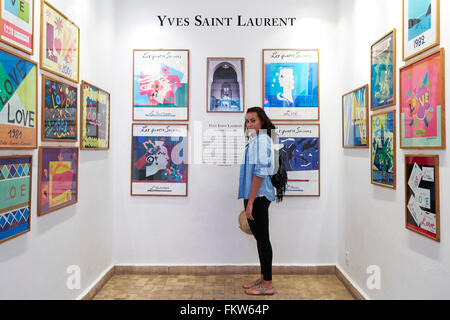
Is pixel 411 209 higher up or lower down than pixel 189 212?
higher up

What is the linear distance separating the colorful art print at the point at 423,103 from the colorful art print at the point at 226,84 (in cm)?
149

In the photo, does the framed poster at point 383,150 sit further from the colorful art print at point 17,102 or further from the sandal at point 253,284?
the colorful art print at point 17,102

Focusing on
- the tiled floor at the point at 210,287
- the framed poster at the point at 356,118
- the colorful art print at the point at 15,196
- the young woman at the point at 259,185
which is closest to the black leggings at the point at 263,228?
the young woman at the point at 259,185

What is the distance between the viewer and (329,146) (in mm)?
3039

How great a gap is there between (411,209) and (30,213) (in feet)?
6.94

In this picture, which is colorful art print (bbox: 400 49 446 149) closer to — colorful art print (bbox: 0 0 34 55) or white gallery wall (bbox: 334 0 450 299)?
white gallery wall (bbox: 334 0 450 299)

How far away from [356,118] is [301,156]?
65 centimetres

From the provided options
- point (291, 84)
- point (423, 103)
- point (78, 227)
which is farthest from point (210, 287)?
point (423, 103)

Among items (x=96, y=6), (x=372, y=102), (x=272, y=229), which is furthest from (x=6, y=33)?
(x=272, y=229)

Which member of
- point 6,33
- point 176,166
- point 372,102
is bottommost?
point 176,166

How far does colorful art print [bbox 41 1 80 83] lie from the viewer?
181cm

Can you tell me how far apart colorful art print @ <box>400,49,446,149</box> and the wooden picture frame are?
118cm

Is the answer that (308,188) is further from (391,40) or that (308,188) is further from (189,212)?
(391,40)

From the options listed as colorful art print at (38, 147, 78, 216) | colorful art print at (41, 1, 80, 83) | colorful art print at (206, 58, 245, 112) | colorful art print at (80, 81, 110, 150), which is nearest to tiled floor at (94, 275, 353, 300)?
colorful art print at (38, 147, 78, 216)
